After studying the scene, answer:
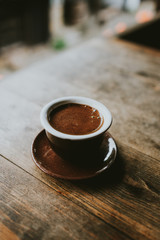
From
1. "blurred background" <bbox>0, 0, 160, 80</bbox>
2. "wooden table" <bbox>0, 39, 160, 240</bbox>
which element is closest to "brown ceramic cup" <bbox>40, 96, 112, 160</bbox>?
"wooden table" <bbox>0, 39, 160, 240</bbox>

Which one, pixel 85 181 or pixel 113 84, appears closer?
pixel 85 181

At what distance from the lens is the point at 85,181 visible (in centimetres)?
73

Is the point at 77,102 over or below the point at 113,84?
over

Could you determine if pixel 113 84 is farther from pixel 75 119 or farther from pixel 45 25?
pixel 45 25

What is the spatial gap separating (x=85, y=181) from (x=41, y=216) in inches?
7.0

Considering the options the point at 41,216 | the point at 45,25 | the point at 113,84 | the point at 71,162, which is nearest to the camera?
the point at 41,216

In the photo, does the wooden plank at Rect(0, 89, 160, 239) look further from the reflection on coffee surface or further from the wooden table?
the reflection on coffee surface

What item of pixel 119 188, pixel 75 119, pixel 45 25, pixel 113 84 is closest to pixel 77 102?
pixel 75 119

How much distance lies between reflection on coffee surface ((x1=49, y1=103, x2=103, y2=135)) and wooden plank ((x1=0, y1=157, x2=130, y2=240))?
0.20 metres

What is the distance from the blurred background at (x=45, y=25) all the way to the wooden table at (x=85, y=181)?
1.22m

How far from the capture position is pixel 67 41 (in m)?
5.33

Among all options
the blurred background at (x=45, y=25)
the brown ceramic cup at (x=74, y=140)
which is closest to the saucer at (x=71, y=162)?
the brown ceramic cup at (x=74, y=140)

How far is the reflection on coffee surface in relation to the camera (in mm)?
715

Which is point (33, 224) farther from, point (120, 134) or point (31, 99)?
point (31, 99)
